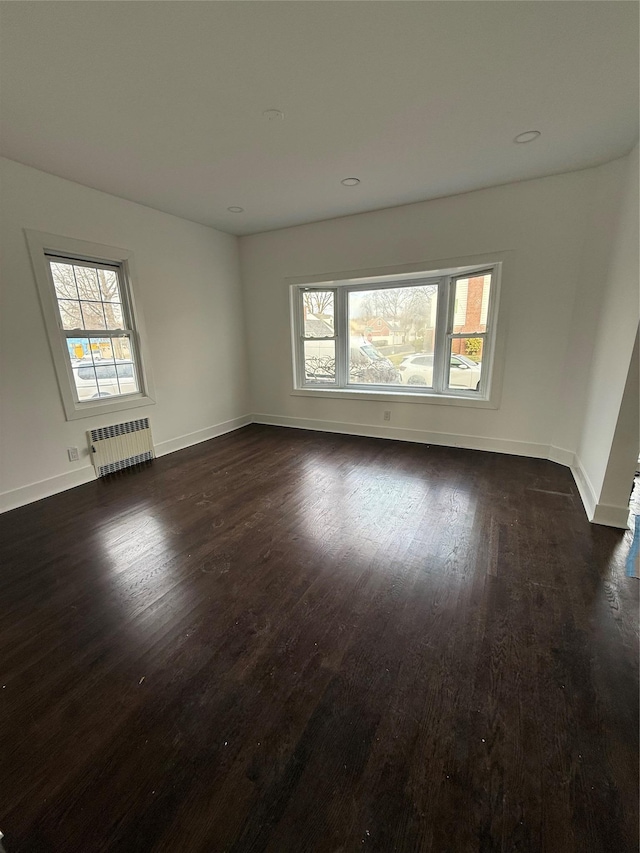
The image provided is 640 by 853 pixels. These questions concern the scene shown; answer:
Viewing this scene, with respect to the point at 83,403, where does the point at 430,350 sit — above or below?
above

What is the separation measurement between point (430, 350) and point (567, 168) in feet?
6.62

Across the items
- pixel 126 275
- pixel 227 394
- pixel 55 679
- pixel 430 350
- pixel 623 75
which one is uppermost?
pixel 623 75

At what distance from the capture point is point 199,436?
15.3 feet

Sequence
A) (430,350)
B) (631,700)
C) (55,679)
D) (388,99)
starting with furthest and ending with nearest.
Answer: (430,350), (388,99), (55,679), (631,700)

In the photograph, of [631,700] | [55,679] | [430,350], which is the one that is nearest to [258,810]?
[55,679]

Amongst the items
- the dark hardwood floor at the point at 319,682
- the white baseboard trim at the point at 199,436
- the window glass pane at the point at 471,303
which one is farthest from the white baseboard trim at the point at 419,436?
the window glass pane at the point at 471,303

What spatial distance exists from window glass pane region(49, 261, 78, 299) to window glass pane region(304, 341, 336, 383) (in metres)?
2.79

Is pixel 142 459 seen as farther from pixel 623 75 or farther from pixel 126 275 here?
pixel 623 75

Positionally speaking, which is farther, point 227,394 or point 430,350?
point 227,394

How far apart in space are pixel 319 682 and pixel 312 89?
308 centimetres

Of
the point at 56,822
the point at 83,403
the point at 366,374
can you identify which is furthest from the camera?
the point at 366,374

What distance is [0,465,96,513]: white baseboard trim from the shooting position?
286 cm

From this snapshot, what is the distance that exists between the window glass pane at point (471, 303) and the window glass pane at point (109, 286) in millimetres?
3810

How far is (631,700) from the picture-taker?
4.24ft
